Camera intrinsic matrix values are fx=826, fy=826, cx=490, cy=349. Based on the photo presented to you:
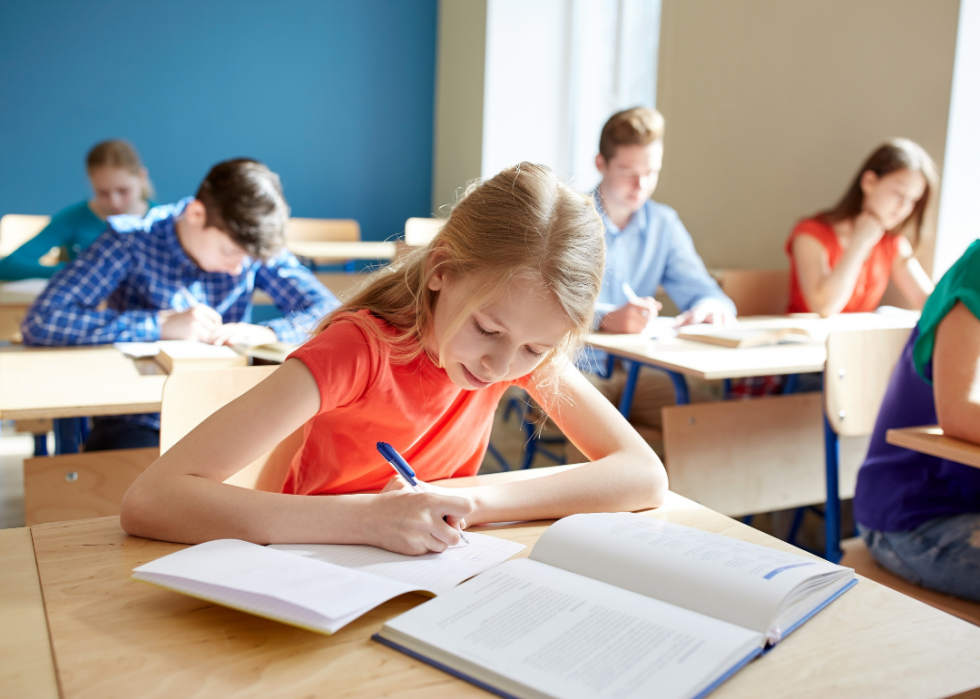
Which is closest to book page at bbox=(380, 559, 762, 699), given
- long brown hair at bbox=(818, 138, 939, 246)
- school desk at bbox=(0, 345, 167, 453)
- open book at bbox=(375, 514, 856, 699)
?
open book at bbox=(375, 514, 856, 699)

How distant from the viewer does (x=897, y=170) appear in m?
2.69

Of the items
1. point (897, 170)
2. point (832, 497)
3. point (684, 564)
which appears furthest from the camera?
point (897, 170)

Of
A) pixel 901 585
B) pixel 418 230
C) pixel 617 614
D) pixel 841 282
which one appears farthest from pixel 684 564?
pixel 418 230

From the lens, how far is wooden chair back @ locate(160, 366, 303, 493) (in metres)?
1.17

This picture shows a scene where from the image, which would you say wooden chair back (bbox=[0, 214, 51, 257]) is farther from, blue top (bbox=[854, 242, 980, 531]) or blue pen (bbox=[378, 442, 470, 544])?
blue top (bbox=[854, 242, 980, 531])

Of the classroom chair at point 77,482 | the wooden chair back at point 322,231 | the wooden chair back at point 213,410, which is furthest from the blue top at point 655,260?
the wooden chair back at point 322,231

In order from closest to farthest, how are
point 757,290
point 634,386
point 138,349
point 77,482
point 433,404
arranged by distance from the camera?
1. point 433,404
2. point 77,482
3. point 138,349
4. point 634,386
5. point 757,290

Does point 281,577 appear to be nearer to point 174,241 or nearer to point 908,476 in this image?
point 908,476

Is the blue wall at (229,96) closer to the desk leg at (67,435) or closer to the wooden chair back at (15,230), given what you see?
the wooden chair back at (15,230)

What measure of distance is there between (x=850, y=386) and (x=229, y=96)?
15.8 feet

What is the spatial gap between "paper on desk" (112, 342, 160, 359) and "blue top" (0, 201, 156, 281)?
1.58 m

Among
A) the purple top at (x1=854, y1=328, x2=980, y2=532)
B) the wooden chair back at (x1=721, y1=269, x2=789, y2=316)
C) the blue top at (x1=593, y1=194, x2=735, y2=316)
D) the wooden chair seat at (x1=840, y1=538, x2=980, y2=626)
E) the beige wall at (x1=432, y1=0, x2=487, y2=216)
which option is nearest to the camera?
the wooden chair seat at (x1=840, y1=538, x2=980, y2=626)

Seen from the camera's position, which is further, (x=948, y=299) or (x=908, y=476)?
(x=908, y=476)

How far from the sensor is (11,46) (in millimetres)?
4934
